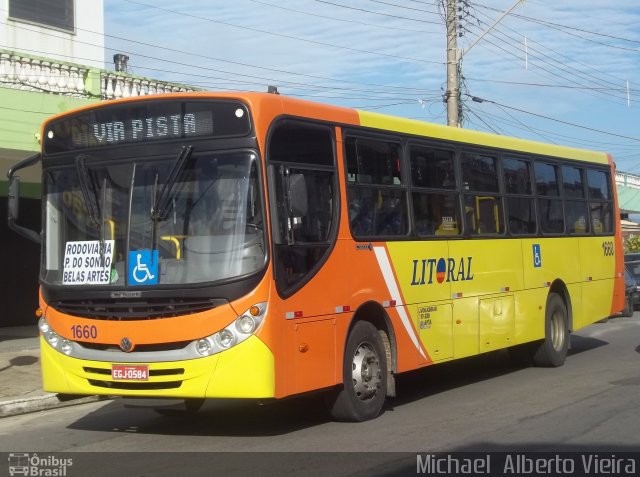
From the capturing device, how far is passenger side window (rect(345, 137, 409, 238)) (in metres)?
9.54

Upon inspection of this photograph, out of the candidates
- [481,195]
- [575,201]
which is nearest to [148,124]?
[481,195]

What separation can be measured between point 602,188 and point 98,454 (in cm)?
1076

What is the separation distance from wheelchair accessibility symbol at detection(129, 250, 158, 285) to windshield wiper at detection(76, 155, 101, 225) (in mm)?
602

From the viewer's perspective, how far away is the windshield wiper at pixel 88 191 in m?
8.63

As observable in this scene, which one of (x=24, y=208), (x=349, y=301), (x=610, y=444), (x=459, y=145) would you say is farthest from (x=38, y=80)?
(x=610, y=444)

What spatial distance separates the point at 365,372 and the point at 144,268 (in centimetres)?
260

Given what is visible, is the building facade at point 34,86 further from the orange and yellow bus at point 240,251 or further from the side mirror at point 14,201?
the orange and yellow bus at point 240,251

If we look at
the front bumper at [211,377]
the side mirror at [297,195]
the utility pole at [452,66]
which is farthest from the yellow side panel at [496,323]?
the utility pole at [452,66]

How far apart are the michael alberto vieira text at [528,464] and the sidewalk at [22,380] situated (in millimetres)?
5751

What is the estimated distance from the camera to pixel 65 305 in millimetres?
8766

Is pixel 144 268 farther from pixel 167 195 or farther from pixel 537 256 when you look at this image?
pixel 537 256

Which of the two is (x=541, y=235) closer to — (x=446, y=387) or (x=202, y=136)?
(x=446, y=387)

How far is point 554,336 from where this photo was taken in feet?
45.7

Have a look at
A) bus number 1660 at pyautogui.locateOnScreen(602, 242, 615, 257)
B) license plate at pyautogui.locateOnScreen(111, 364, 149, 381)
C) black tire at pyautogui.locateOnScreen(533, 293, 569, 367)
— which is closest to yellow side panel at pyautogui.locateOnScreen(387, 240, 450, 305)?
license plate at pyautogui.locateOnScreen(111, 364, 149, 381)
